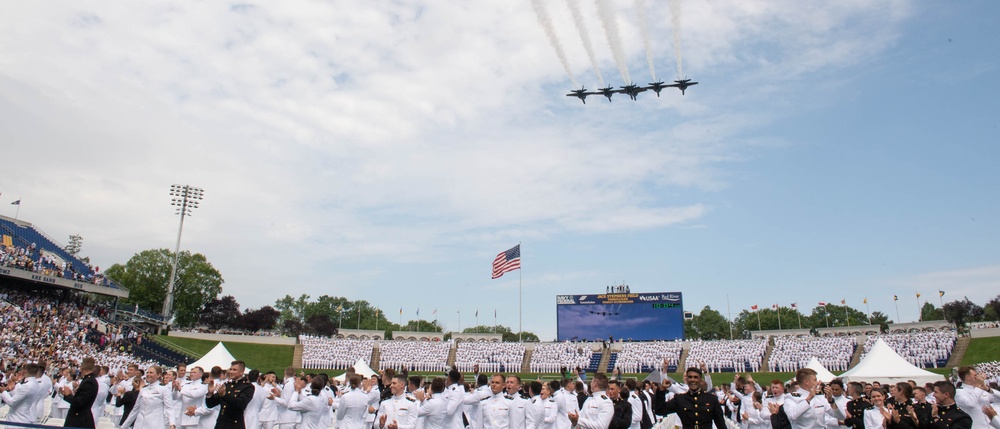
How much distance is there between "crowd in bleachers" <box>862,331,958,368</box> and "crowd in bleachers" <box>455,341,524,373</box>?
1197 inches

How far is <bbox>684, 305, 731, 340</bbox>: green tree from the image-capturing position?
154 m

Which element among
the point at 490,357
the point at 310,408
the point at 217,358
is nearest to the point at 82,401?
the point at 310,408

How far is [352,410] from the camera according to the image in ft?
37.3

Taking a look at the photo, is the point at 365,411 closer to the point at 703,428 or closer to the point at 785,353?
the point at 703,428

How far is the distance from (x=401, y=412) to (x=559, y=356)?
48506 millimetres

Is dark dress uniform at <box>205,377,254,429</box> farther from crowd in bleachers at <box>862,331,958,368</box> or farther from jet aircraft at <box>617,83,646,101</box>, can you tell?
crowd in bleachers at <box>862,331,958,368</box>

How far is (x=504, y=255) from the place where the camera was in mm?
58656

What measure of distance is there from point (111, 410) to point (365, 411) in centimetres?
1622

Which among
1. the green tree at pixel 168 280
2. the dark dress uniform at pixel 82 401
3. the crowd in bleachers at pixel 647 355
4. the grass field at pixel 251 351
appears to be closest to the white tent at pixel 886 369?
the dark dress uniform at pixel 82 401

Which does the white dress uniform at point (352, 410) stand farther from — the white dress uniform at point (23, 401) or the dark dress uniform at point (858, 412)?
the dark dress uniform at point (858, 412)

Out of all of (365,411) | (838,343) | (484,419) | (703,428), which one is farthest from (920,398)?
(838,343)

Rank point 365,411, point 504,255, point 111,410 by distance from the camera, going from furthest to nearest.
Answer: point 504,255, point 111,410, point 365,411

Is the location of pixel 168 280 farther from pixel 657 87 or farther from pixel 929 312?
Result: pixel 929 312

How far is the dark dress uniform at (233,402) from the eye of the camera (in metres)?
9.62
